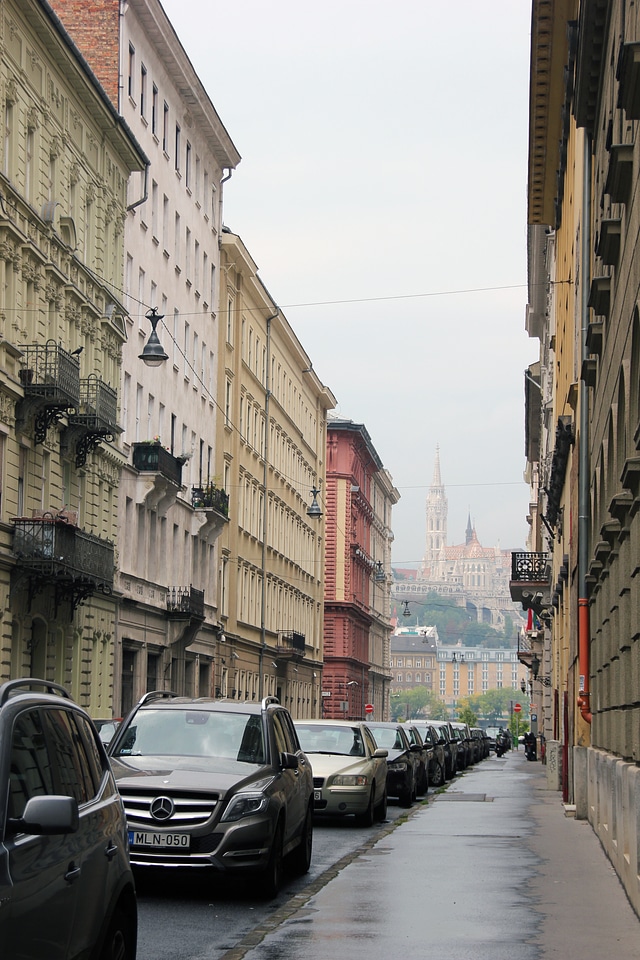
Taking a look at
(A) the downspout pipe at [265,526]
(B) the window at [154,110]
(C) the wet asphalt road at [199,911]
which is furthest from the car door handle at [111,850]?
(A) the downspout pipe at [265,526]

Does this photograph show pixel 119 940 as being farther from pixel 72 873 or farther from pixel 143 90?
pixel 143 90

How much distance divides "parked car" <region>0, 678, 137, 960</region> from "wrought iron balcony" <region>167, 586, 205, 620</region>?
1595 inches

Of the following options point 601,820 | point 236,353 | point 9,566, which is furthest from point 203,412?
point 601,820

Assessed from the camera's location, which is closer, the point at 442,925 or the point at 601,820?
the point at 442,925

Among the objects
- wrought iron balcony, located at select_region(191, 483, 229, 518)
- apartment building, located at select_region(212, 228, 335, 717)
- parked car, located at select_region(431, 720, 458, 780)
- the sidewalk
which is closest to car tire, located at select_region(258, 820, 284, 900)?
the sidewalk

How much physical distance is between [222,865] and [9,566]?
65.9 ft

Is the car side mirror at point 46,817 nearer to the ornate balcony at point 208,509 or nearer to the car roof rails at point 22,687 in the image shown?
the car roof rails at point 22,687

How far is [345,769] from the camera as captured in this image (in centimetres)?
2295

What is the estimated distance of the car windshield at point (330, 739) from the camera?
78.4 feet

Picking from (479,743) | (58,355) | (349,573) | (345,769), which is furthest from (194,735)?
(349,573)

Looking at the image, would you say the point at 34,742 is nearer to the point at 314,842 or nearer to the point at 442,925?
the point at 442,925

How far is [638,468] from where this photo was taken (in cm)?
1170

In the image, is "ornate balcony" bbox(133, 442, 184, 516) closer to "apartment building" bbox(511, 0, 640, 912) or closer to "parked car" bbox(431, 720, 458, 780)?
"parked car" bbox(431, 720, 458, 780)

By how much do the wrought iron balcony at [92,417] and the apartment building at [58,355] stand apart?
0.05 m
